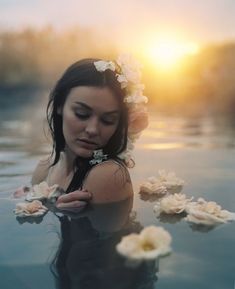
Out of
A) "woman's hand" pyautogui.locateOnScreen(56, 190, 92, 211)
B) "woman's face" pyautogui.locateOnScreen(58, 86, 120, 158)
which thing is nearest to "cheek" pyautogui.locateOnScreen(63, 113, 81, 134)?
"woman's face" pyautogui.locateOnScreen(58, 86, 120, 158)

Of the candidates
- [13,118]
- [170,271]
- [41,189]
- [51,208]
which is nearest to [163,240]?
[170,271]

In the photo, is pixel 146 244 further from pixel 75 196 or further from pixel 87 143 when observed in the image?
pixel 87 143

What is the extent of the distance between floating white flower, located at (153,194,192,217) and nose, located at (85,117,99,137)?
33cm

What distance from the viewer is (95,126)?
196 centimetres

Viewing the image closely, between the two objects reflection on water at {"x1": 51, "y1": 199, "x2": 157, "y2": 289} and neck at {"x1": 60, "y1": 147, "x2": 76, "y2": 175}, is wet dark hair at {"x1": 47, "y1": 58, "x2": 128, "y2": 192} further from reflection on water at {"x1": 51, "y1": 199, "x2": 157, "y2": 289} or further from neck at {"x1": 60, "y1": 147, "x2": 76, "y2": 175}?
reflection on water at {"x1": 51, "y1": 199, "x2": 157, "y2": 289}

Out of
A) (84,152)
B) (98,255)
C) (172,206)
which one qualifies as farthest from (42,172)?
(98,255)

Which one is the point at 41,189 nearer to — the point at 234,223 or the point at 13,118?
the point at 234,223

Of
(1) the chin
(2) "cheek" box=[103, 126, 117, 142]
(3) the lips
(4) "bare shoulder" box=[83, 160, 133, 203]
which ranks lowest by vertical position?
(4) "bare shoulder" box=[83, 160, 133, 203]

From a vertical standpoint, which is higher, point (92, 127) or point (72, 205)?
point (92, 127)

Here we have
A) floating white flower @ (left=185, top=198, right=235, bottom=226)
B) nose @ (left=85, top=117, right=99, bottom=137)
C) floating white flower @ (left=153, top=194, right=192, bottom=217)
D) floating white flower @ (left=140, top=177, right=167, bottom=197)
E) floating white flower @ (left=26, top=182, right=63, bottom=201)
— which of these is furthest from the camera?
floating white flower @ (left=140, top=177, right=167, bottom=197)

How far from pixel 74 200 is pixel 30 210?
152 mm

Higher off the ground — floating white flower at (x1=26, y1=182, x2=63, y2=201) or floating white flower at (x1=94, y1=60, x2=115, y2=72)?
floating white flower at (x1=94, y1=60, x2=115, y2=72)

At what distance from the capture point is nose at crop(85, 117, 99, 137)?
195 cm

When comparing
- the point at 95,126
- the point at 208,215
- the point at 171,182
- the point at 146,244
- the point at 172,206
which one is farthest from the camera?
the point at 171,182
